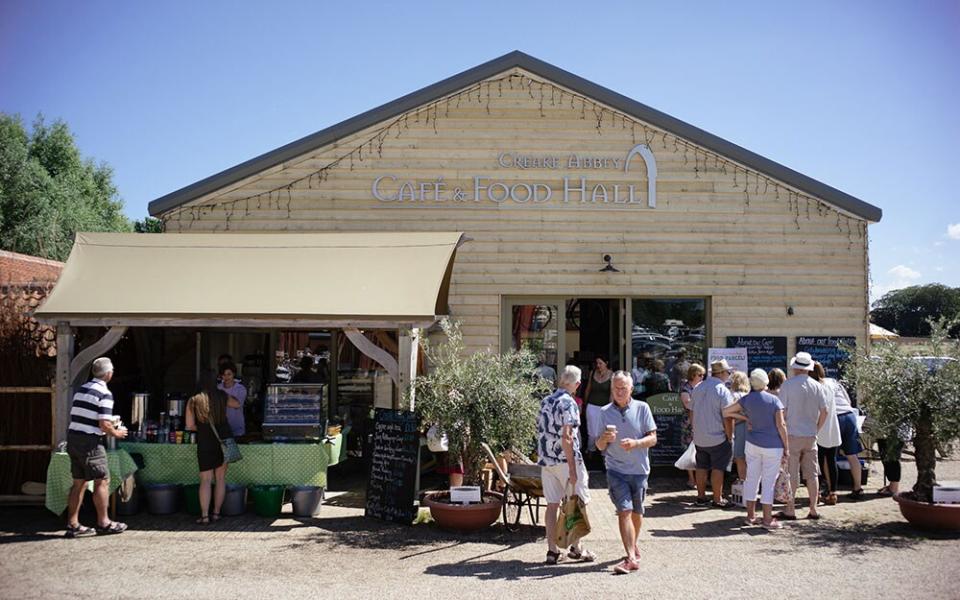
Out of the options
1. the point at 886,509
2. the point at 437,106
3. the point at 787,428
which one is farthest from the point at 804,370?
the point at 437,106

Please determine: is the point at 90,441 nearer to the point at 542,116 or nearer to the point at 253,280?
the point at 253,280

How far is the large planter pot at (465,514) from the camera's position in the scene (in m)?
7.48

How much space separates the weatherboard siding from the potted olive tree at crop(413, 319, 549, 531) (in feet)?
10.7

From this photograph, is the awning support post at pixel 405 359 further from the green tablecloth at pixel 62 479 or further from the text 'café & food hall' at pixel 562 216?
the green tablecloth at pixel 62 479

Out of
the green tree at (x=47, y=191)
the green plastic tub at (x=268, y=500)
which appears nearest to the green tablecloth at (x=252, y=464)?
the green plastic tub at (x=268, y=500)

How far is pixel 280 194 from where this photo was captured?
11328 mm

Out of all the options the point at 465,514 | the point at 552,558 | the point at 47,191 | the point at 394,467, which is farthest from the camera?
the point at 47,191

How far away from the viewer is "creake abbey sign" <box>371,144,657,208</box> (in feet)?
37.0

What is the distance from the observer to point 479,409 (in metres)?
7.60

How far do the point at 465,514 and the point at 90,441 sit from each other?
3.61 meters

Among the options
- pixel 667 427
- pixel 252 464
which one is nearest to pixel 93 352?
pixel 252 464

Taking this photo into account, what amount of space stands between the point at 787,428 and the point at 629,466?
2.95 meters

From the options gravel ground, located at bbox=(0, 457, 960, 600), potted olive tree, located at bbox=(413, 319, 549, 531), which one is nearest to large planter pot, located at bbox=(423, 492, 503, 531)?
potted olive tree, located at bbox=(413, 319, 549, 531)

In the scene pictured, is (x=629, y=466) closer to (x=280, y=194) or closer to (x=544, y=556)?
(x=544, y=556)
